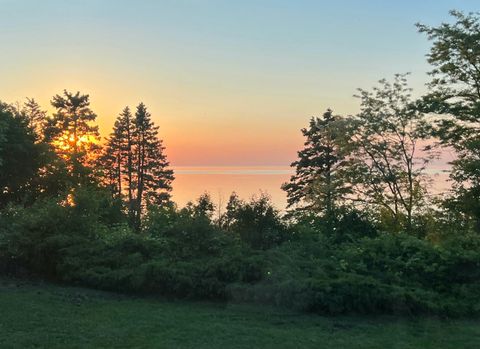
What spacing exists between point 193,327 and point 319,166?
100 feet

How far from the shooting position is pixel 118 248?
9.15m

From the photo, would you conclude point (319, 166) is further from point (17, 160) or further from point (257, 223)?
point (257, 223)

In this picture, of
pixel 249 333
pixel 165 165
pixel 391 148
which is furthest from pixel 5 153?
pixel 165 165

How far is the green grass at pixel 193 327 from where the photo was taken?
5477 mm

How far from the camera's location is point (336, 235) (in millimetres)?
9797

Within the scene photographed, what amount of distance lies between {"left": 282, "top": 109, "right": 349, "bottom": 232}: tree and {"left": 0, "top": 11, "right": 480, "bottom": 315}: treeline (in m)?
0.13

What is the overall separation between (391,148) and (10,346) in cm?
1774

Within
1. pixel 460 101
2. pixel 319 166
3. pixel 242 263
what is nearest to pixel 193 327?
pixel 242 263

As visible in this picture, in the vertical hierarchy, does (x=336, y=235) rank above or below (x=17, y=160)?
below

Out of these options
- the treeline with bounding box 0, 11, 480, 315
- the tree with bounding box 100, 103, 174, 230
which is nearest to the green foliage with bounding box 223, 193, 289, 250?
the treeline with bounding box 0, 11, 480, 315

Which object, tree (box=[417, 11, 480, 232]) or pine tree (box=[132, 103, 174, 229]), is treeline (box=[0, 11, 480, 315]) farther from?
pine tree (box=[132, 103, 174, 229])

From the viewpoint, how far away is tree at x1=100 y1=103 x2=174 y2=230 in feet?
171

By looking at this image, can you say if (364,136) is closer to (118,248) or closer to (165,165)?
(118,248)

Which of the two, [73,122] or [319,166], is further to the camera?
[73,122]
